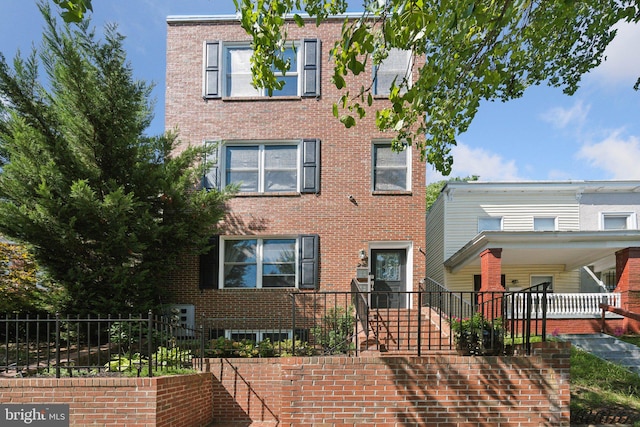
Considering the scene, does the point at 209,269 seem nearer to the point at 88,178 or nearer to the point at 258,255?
the point at 258,255

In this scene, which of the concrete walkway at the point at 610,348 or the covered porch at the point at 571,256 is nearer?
the concrete walkway at the point at 610,348

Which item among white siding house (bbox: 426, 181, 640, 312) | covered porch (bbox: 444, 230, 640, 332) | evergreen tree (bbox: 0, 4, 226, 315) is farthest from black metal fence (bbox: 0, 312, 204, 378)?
white siding house (bbox: 426, 181, 640, 312)

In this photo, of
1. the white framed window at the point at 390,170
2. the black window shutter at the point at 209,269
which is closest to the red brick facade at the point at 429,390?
the black window shutter at the point at 209,269

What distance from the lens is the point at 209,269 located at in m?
11.6

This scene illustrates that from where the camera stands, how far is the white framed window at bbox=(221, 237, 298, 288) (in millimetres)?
11742

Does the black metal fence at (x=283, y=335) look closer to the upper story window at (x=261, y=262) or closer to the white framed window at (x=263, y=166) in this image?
the upper story window at (x=261, y=262)

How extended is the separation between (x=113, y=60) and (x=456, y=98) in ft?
23.6

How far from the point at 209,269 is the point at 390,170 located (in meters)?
5.48

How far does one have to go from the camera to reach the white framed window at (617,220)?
15.3 meters

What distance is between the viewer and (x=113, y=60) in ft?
31.1

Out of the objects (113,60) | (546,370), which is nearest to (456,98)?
(546,370)

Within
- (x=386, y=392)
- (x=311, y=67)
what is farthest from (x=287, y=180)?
(x=386, y=392)

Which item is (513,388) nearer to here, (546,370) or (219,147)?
(546,370)

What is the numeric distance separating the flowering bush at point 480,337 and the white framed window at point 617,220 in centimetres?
1115
